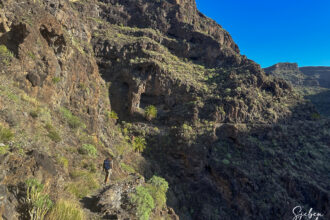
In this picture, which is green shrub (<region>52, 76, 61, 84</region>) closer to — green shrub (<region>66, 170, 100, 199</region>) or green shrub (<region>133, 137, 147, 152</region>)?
green shrub (<region>66, 170, 100, 199</region>)

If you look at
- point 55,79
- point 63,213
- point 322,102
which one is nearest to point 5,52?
point 55,79

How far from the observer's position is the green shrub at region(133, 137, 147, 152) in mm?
24219

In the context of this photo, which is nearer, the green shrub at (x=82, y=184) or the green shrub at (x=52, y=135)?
the green shrub at (x=82, y=184)

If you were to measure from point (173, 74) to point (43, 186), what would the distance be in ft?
96.2

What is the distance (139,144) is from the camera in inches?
957

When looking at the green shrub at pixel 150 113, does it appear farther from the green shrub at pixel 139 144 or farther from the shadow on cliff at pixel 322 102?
the shadow on cliff at pixel 322 102

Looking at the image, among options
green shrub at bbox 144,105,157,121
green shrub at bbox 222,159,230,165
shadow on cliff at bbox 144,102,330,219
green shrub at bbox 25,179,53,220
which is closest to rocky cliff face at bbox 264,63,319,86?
shadow on cliff at bbox 144,102,330,219

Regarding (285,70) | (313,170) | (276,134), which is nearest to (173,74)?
(276,134)

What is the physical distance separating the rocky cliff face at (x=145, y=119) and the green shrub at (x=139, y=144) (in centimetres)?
70

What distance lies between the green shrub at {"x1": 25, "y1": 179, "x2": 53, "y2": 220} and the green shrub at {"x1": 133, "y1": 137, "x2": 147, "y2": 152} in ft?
65.3

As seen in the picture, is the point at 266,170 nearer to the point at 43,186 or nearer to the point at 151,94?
the point at 151,94

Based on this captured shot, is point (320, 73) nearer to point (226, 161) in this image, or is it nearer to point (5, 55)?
point (226, 161)

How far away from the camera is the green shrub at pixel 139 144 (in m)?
24.2

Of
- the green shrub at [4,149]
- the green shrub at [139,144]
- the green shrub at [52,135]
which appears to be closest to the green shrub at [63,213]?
the green shrub at [4,149]
